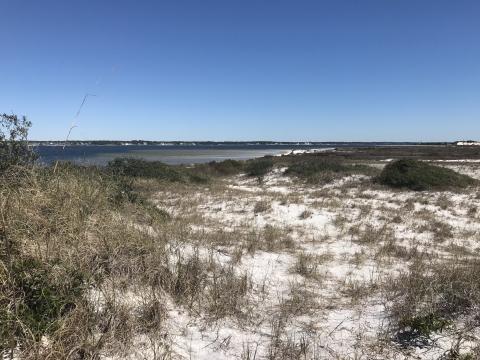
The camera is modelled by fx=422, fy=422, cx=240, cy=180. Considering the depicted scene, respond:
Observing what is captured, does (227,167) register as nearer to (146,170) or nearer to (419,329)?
(146,170)

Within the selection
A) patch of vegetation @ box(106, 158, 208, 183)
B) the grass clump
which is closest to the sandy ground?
the grass clump

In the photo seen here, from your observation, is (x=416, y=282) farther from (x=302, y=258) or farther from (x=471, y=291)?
(x=302, y=258)

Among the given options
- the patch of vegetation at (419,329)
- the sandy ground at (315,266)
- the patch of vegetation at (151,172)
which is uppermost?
the patch of vegetation at (151,172)

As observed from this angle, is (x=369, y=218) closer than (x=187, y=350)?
No

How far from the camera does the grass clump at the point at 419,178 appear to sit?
1983 centimetres

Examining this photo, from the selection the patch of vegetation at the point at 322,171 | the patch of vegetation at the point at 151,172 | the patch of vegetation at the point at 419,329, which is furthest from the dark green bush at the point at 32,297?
the patch of vegetation at the point at 322,171

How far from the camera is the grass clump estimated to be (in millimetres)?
19825

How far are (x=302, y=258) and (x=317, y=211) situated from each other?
570 cm

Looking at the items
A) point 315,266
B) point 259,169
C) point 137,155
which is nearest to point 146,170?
point 259,169

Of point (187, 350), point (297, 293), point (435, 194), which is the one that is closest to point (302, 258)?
point (297, 293)

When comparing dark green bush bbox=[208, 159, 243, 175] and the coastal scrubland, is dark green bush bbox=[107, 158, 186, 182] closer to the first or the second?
dark green bush bbox=[208, 159, 243, 175]

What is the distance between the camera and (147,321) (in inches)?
152

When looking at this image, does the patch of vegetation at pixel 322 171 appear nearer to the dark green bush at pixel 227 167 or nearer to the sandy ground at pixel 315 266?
the dark green bush at pixel 227 167

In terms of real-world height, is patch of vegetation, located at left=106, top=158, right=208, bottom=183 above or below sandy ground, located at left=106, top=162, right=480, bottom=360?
above
